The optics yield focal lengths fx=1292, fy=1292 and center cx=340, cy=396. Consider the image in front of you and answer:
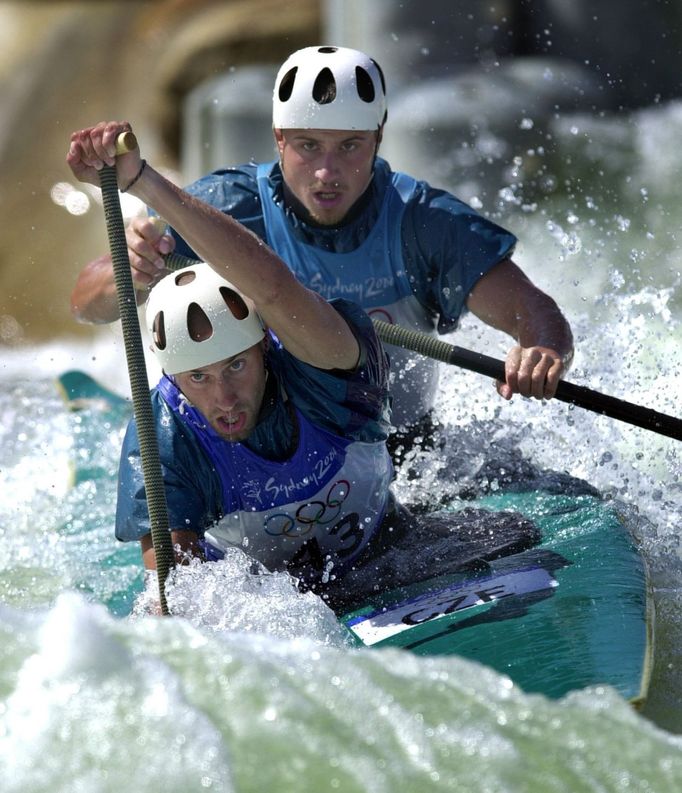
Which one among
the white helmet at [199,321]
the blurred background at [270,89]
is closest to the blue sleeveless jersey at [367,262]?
the white helmet at [199,321]

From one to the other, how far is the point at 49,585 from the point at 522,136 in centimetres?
571

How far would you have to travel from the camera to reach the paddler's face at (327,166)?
374cm

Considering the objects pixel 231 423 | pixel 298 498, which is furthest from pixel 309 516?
pixel 231 423

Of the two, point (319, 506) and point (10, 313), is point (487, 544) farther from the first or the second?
point (10, 313)

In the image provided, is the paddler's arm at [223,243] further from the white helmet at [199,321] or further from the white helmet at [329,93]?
the white helmet at [329,93]

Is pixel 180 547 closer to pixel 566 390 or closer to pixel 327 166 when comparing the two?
pixel 566 390

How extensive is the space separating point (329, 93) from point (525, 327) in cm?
88

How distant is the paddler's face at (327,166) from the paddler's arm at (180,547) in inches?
46.6

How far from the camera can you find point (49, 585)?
3.85 m

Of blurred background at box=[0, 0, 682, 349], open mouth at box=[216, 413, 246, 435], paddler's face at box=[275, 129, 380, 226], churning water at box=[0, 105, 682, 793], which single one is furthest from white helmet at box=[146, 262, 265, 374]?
blurred background at box=[0, 0, 682, 349]

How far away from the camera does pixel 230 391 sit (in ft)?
9.84

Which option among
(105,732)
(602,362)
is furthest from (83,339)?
(105,732)

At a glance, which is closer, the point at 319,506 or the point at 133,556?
the point at 319,506

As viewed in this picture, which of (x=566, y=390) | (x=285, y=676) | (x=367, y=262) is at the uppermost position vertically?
(x=367, y=262)
